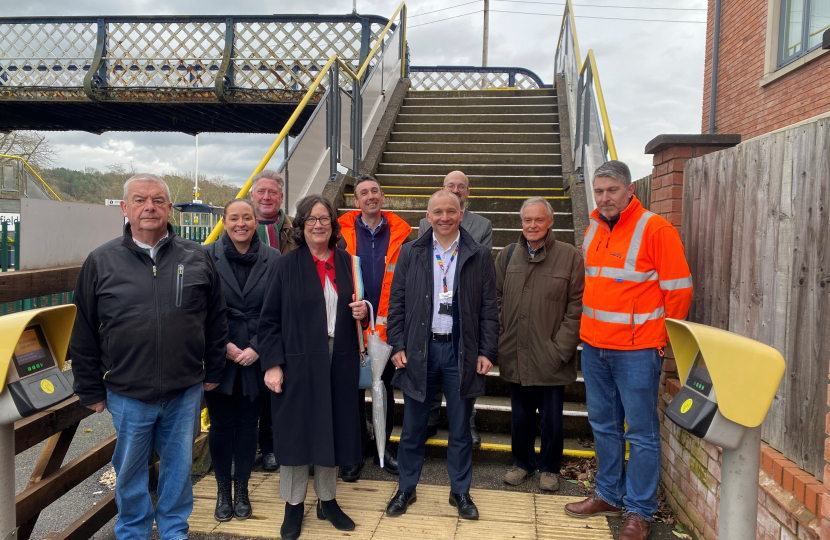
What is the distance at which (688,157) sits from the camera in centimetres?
309

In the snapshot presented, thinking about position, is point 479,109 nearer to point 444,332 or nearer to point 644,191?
point 644,191

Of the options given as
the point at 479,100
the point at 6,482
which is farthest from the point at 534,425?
the point at 479,100

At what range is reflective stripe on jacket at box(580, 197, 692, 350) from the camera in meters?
2.61

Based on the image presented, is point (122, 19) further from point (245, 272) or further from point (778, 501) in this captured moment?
point (778, 501)

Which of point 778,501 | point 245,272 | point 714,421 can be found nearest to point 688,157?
point 778,501

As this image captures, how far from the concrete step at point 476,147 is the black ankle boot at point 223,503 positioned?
5562mm

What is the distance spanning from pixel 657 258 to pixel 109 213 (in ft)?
18.4

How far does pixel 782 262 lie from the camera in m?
2.18

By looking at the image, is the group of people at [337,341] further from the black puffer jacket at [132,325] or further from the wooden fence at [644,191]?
the wooden fence at [644,191]

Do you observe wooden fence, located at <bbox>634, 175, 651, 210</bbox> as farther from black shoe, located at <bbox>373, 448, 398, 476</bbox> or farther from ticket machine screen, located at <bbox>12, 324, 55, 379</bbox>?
ticket machine screen, located at <bbox>12, 324, 55, 379</bbox>

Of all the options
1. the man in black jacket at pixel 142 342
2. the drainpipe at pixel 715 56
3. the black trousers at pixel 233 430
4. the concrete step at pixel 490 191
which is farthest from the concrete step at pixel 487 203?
the drainpipe at pixel 715 56

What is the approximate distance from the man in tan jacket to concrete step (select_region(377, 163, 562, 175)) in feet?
12.1

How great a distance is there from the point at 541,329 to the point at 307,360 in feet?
4.53

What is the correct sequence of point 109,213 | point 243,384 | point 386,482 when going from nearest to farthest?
point 243,384 → point 386,482 → point 109,213
